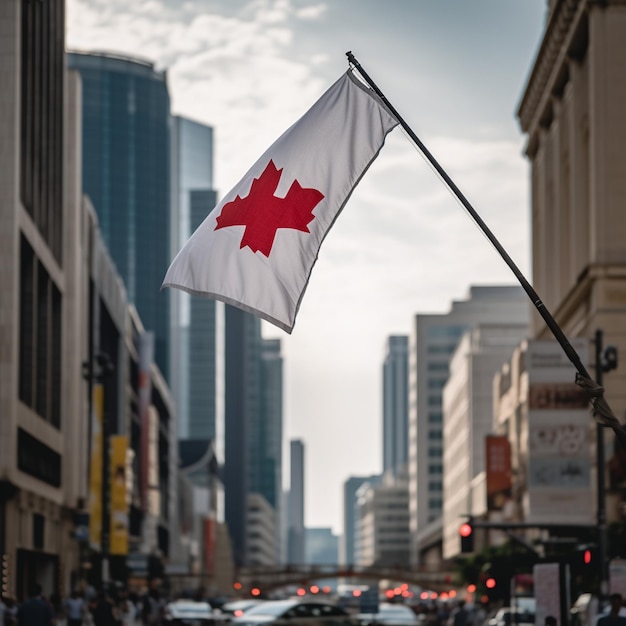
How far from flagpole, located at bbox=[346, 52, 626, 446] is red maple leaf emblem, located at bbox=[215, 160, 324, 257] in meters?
1.26

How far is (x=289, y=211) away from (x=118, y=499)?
6908 centimetres

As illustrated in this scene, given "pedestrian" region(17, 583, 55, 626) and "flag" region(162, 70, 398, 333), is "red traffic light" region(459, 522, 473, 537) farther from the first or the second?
"flag" region(162, 70, 398, 333)

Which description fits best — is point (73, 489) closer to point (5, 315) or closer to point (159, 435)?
point (5, 315)

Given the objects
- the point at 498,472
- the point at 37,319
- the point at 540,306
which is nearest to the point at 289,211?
the point at 540,306

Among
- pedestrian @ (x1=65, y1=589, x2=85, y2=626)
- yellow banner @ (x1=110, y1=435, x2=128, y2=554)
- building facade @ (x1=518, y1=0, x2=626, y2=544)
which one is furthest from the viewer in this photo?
building facade @ (x1=518, y1=0, x2=626, y2=544)

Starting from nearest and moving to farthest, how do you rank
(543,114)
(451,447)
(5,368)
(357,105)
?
(357,105), (5,368), (543,114), (451,447)

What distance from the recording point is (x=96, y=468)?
77.1 m

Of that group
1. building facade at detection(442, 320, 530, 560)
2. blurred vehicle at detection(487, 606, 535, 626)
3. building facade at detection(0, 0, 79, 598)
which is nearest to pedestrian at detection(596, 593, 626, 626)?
blurred vehicle at detection(487, 606, 535, 626)

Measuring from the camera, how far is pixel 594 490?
263 feet

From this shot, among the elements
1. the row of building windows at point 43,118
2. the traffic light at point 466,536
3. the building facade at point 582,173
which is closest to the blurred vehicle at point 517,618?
the traffic light at point 466,536

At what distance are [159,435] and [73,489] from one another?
75171mm

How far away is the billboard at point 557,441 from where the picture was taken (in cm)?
7150

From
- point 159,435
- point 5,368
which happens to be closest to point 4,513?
point 5,368

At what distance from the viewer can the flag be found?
15.3m
